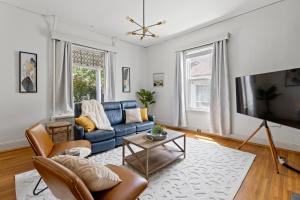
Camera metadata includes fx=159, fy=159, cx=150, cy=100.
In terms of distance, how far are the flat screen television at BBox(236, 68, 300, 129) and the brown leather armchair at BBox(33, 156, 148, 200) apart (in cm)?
216

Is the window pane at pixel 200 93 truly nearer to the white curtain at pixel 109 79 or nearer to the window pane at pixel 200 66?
the window pane at pixel 200 66

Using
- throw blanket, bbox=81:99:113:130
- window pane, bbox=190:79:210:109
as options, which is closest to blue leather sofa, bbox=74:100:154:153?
throw blanket, bbox=81:99:113:130

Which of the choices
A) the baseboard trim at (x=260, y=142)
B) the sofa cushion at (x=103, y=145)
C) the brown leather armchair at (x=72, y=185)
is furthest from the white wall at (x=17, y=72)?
the baseboard trim at (x=260, y=142)

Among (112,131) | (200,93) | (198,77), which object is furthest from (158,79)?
(112,131)

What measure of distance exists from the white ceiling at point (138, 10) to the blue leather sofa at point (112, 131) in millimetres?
2057

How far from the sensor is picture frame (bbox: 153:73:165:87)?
5567 mm

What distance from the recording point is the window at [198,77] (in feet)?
14.6

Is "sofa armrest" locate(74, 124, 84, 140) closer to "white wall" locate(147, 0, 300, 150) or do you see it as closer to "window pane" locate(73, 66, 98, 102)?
"window pane" locate(73, 66, 98, 102)

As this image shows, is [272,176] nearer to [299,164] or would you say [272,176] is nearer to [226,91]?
[299,164]

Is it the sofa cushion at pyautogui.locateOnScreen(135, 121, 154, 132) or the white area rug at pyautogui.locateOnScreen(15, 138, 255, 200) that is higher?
the sofa cushion at pyautogui.locateOnScreen(135, 121, 154, 132)

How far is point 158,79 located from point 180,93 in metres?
1.15

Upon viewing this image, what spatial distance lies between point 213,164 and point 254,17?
3.25 meters

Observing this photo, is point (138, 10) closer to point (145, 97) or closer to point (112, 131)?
point (112, 131)

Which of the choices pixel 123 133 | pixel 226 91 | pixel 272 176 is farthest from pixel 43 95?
pixel 272 176
